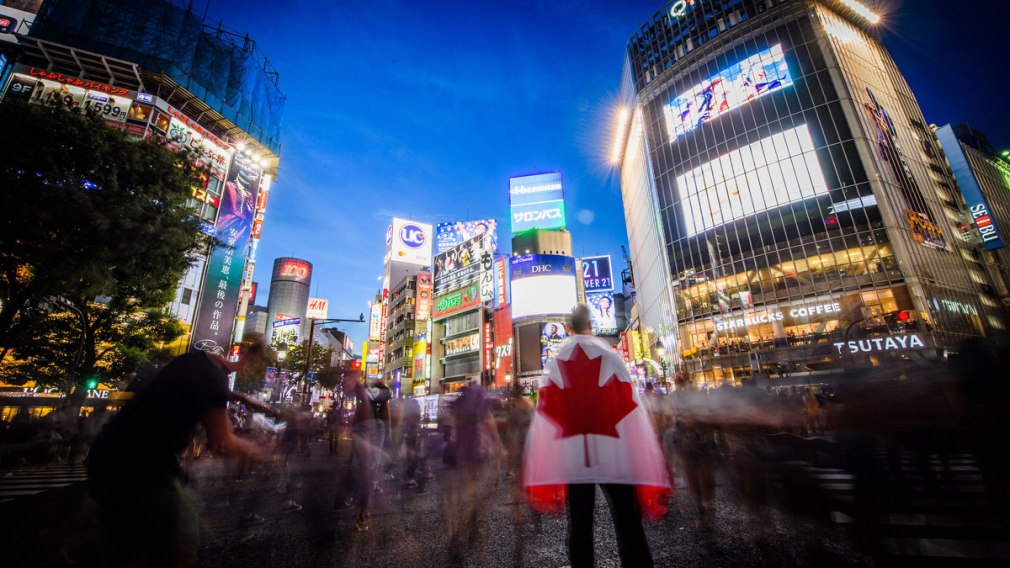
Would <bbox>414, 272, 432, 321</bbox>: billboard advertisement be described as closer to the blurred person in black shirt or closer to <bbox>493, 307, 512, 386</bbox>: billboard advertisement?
<bbox>493, 307, 512, 386</bbox>: billboard advertisement

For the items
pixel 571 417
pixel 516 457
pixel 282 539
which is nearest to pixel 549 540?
pixel 571 417

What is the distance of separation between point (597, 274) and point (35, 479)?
5631 cm

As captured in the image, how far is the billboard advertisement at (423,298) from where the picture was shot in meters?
57.3

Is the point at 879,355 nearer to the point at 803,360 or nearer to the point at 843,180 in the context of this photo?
the point at 803,360

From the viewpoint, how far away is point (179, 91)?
107 ft

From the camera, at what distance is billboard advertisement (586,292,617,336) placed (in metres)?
51.7

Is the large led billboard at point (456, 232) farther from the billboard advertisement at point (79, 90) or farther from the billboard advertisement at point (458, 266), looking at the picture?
the billboard advertisement at point (79, 90)

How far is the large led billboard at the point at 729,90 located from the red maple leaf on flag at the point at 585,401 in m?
47.1

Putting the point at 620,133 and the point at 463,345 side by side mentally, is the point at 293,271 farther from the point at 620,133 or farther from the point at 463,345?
the point at 620,133

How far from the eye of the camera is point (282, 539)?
489 cm


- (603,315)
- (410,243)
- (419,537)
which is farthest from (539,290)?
(419,537)

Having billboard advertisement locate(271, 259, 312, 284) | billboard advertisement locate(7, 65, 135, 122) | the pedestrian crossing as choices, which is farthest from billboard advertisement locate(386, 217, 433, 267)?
billboard advertisement locate(271, 259, 312, 284)

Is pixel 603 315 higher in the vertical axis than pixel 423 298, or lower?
lower

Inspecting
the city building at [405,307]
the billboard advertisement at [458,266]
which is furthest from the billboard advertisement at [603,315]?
the city building at [405,307]
